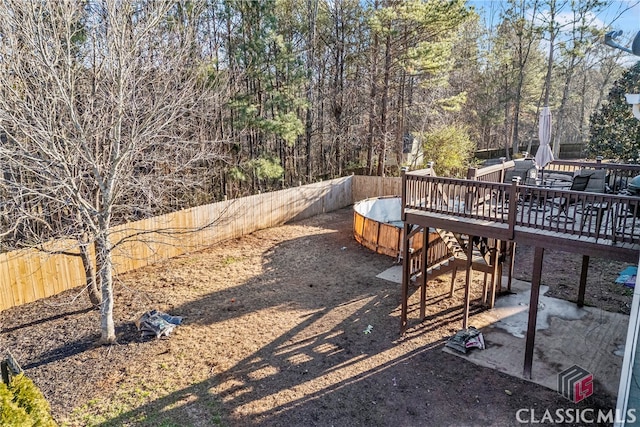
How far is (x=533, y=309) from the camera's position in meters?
6.38

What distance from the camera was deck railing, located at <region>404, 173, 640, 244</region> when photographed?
5.88 m

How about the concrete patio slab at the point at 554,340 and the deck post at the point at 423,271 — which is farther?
the deck post at the point at 423,271

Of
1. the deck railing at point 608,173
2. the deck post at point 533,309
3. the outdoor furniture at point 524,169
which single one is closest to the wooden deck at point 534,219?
the deck post at point 533,309

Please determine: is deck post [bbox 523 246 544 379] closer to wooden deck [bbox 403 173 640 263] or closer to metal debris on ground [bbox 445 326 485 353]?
wooden deck [bbox 403 173 640 263]

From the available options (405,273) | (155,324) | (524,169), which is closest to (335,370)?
(405,273)

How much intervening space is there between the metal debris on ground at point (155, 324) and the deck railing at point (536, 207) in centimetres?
521

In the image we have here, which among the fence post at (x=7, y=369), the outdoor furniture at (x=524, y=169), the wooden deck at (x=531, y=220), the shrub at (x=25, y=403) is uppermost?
the outdoor furniture at (x=524, y=169)

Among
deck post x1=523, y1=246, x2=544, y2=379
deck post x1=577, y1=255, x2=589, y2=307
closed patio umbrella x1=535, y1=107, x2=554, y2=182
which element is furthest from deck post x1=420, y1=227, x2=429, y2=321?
deck post x1=577, y1=255, x2=589, y2=307

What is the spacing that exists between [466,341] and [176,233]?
6.33 meters

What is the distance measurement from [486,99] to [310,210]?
19807 mm

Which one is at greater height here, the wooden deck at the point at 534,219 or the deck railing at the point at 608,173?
the deck railing at the point at 608,173

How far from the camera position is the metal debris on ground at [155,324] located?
784 centimetres

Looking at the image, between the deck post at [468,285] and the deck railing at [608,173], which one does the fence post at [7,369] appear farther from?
the deck railing at [608,173]

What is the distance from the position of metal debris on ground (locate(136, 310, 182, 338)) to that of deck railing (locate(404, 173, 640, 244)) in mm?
5206
